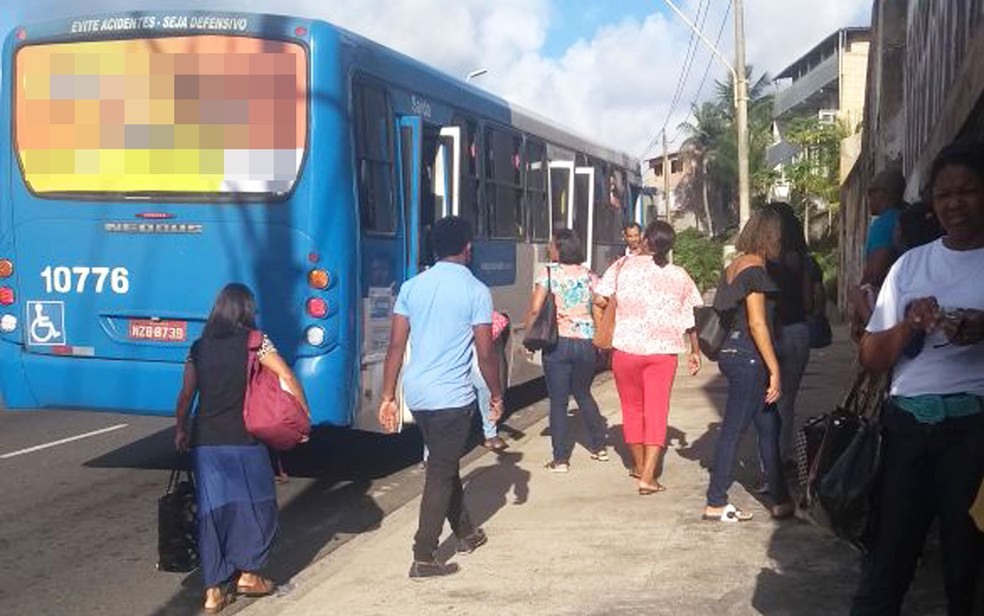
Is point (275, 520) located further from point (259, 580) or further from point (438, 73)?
point (438, 73)

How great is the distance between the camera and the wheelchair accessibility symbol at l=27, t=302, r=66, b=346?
843 cm

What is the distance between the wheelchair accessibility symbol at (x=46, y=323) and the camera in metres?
8.43

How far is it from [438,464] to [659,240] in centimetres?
250

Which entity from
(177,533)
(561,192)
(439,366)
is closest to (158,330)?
(177,533)

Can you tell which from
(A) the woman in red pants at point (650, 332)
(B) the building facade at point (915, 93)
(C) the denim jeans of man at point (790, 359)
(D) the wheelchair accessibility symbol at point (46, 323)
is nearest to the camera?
(B) the building facade at point (915, 93)

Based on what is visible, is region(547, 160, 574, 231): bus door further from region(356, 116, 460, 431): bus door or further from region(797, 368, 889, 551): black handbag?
region(797, 368, 889, 551): black handbag

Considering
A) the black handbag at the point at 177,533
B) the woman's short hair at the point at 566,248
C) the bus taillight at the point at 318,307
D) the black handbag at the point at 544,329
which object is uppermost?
the woman's short hair at the point at 566,248

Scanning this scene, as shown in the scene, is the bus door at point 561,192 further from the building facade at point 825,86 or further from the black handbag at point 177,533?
the building facade at point 825,86

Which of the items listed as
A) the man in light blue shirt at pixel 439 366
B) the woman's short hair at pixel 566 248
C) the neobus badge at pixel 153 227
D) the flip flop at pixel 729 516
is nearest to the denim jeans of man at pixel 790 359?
the flip flop at pixel 729 516

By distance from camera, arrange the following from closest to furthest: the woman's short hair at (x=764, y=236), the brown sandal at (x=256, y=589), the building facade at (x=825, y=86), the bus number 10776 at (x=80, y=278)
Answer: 1. the brown sandal at (x=256, y=589)
2. the woman's short hair at (x=764, y=236)
3. the bus number 10776 at (x=80, y=278)
4. the building facade at (x=825, y=86)

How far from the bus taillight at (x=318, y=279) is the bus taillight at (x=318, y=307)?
0.29 ft

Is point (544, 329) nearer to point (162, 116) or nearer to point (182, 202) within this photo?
point (182, 202)

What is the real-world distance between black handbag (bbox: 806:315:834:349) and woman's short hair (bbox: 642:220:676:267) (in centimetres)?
102

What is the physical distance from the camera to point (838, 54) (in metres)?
55.6
